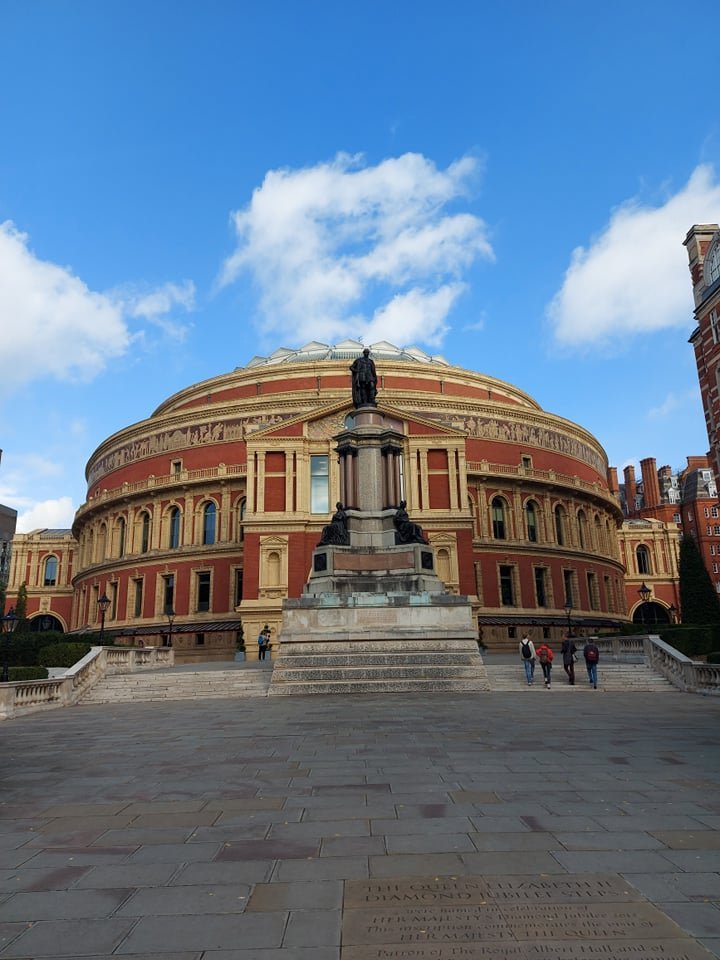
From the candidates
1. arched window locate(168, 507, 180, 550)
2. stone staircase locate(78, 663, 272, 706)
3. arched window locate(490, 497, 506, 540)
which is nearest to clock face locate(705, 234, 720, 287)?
arched window locate(490, 497, 506, 540)

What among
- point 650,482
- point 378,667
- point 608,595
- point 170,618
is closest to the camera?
point 378,667

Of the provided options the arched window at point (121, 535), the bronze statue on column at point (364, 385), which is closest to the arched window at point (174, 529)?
the arched window at point (121, 535)

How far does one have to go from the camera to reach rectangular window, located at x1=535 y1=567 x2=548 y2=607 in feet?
167

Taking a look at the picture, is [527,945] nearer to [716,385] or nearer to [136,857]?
[136,857]

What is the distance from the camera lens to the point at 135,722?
15.0 meters

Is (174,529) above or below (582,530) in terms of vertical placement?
above

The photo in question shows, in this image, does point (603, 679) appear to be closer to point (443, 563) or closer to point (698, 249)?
point (443, 563)

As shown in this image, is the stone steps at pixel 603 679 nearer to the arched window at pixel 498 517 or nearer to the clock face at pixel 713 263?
the clock face at pixel 713 263

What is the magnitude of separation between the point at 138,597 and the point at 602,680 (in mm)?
39209

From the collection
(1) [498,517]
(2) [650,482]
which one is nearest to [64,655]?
(1) [498,517]

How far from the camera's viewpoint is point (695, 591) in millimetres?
59531

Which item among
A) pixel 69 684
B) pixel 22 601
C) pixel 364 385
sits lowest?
pixel 69 684

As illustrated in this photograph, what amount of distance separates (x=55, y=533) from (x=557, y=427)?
55.7m

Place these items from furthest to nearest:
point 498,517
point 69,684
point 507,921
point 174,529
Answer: point 174,529
point 498,517
point 69,684
point 507,921
